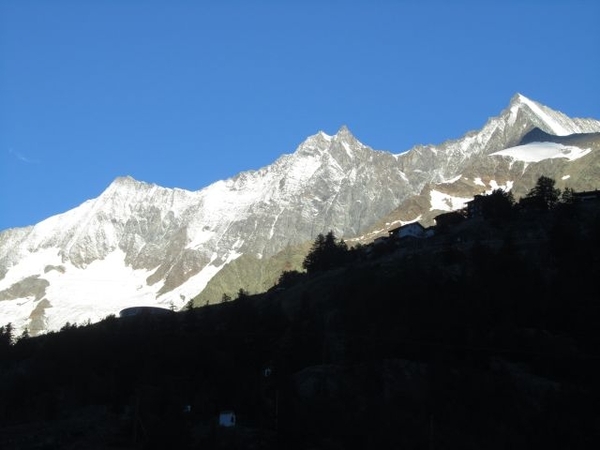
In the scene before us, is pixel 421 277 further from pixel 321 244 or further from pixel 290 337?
pixel 321 244

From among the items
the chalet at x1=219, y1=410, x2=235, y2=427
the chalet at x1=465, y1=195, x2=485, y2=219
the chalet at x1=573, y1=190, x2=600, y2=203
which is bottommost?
the chalet at x1=219, y1=410, x2=235, y2=427

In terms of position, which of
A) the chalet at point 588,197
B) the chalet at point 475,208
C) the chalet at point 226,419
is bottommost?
the chalet at point 226,419

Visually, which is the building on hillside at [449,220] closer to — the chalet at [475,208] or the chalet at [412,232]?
the chalet at [475,208]

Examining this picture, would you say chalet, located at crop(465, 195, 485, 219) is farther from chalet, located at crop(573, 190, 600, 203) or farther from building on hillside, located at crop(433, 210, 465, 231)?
chalet, located at crop(573, 190, 600, 203)

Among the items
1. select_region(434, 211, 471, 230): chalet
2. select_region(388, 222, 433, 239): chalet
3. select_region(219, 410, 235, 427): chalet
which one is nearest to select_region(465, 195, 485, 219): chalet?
select_region(434, 211, 471, 230): chalet

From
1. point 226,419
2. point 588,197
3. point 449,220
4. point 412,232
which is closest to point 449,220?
point 449,220

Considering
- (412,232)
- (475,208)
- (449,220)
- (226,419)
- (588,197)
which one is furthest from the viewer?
(412,232)

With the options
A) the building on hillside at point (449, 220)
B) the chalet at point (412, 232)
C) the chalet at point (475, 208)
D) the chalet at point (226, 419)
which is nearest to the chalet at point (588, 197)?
the chalet at point (475, 208)

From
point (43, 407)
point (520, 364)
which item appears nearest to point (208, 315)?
point (43, 407)

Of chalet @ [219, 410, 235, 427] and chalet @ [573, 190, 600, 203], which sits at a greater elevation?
chalet @ [573, 190, 600, 203]

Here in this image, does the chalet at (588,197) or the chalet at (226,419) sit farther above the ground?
the chalet at (588,197)

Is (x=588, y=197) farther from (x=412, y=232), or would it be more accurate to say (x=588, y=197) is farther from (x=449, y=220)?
(x=412, y=232)

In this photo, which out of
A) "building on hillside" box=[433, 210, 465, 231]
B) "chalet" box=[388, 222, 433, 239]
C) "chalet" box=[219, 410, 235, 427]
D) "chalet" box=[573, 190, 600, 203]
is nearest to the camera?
"chalet" box=[219, 410, 235, 427]

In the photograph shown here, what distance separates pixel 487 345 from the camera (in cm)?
8731
